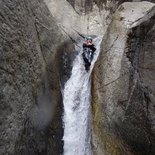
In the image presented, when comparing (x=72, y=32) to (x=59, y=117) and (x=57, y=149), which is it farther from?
(x=57, y=149)

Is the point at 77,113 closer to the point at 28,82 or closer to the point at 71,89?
the point at 71,89

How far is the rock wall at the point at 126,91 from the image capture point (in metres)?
8.98

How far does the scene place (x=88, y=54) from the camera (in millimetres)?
14320

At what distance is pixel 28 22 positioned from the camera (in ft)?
33.2

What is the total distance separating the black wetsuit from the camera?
13.7m

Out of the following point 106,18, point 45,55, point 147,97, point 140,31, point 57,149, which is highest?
point 106,18

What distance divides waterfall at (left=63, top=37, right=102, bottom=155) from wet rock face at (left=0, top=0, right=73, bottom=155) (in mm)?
438

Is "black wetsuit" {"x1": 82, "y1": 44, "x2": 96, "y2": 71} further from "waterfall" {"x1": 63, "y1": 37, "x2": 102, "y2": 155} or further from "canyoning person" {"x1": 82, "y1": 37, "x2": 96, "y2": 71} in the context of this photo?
"waterfall" {"x1": 63, "y1": 37, "x2": 102, "y2": 155}

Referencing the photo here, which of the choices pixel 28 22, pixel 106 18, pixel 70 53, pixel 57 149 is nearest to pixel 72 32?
pixel 70 53

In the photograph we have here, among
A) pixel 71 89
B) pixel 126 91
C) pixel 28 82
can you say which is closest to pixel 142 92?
pixel 126 91

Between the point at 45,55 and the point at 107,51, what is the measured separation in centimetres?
239

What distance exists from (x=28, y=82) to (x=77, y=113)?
3628 millimetres

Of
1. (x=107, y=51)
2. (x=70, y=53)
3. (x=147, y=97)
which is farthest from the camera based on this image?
(x=70, y=53)

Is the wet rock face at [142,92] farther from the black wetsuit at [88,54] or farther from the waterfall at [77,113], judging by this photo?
the black wetsuit at [88,54]
